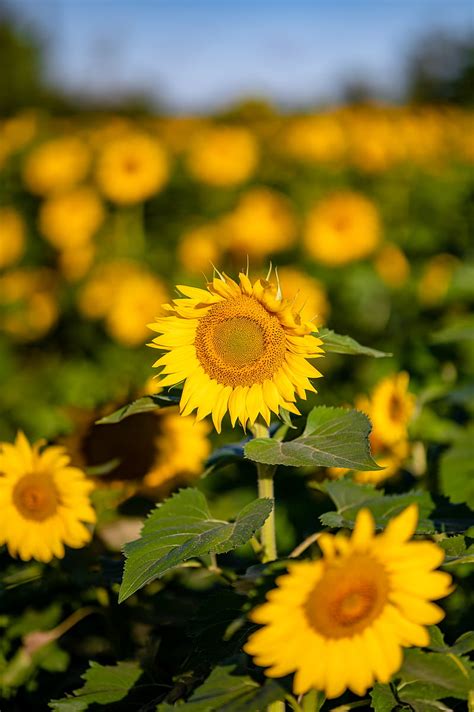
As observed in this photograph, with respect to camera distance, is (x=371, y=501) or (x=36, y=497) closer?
(x=371, y=501)

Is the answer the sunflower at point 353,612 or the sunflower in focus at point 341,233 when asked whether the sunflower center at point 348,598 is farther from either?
the sunflower in focus at point 341,233

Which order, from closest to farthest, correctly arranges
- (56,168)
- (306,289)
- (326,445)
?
(326,445), (306,289), (56,168)

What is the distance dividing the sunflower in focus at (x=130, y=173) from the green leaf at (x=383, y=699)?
5429 mm

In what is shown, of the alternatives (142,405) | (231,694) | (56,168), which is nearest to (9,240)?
(56,168)

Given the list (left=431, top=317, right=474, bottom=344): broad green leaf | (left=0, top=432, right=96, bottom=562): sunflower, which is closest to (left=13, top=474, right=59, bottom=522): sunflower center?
(left=0, top=432, right=96, bottom=562): sunflower

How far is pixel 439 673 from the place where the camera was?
4.69 feet

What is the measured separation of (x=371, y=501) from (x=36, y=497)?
733 mm

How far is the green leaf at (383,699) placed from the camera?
147 cm

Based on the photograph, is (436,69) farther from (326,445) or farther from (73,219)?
(326,445)

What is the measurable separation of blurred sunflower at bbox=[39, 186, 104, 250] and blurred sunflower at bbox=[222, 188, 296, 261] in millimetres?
944

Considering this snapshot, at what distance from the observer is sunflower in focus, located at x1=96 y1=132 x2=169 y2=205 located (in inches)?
260

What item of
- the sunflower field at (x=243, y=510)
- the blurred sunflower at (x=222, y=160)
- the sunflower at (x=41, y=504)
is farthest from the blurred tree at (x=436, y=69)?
the sunflower at (x=41, y=504)

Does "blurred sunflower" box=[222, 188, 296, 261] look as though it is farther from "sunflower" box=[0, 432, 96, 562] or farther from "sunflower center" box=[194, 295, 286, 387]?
"sunflower center" box=[194, 295, 286, 387]

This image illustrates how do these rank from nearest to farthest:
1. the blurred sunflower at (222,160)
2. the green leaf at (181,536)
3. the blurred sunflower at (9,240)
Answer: the green leaf at (181,536) → the blurred sunflower at (9,240) → the blurred sunflower at (222,160)
